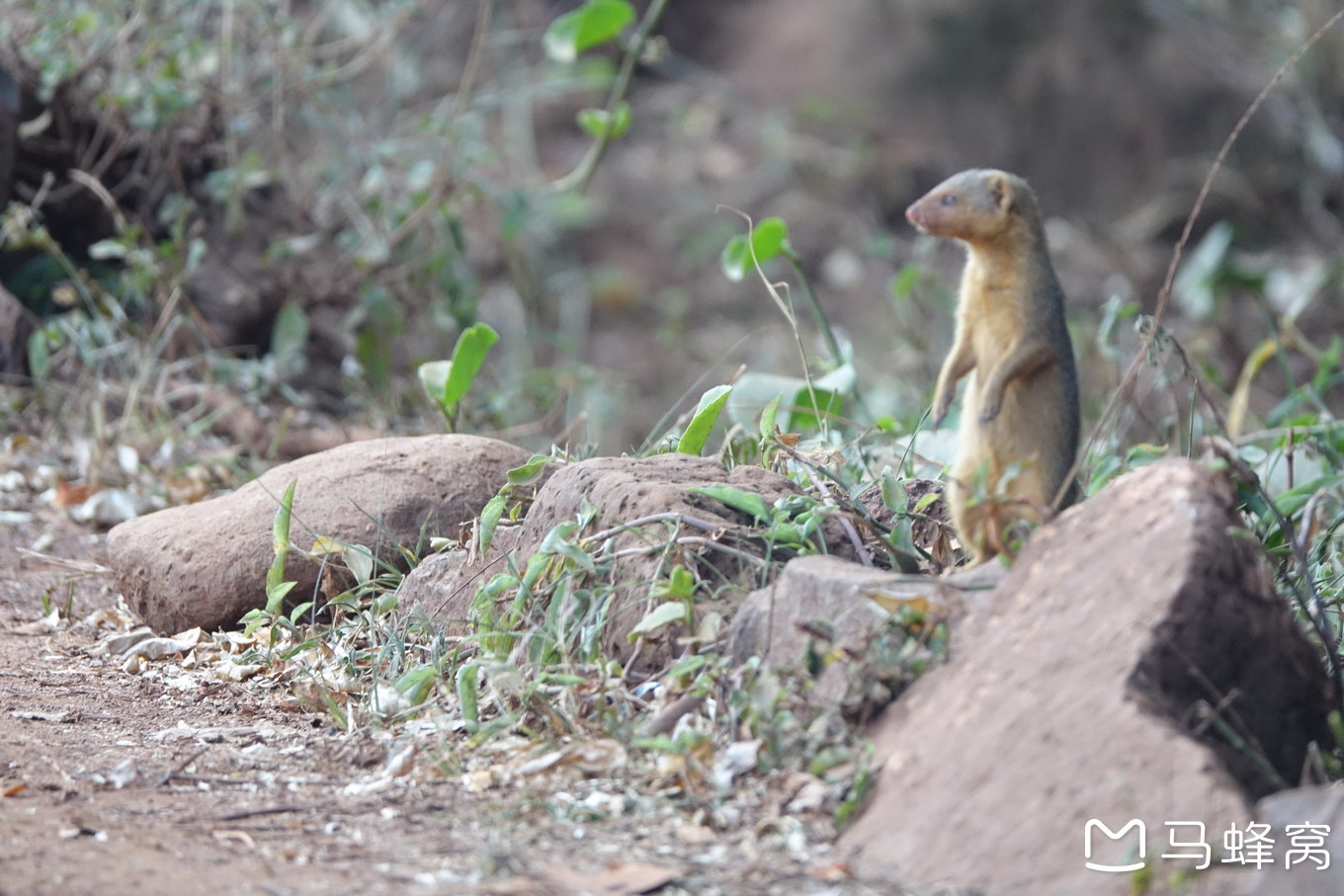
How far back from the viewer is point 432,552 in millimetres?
3564

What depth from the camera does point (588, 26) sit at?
5246 mm

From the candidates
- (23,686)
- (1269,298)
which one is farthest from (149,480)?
(1269,298)

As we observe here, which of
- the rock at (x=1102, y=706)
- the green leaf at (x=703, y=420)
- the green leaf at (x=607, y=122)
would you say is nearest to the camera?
the rock at (x=1102, y=706)

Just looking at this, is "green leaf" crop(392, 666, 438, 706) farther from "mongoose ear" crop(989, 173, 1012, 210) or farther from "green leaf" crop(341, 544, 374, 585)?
"mongoose ear" crop(989, 173, 1012, 210)

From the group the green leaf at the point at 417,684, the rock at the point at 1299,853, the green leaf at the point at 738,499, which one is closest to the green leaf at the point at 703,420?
the green leaf at the point at 738,499

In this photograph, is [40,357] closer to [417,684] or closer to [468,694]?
[417,684]

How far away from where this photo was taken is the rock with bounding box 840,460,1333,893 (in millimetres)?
1944

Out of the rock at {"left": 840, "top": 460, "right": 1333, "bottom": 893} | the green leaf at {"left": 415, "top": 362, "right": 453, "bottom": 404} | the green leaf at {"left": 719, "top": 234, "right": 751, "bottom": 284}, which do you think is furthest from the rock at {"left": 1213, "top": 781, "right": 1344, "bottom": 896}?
the green leaf at {"left": 415, "top": 362, "right": 453, "bottom": 404}

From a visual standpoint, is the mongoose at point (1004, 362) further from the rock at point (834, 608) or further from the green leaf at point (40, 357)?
the green leaf at point (40, 357)

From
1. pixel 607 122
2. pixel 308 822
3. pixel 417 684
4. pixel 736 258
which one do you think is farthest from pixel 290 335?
pixel 308 822

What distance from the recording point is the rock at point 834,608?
237 cm

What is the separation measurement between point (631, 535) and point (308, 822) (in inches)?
34.7

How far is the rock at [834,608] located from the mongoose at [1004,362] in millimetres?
167

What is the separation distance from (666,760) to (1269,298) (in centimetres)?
891
